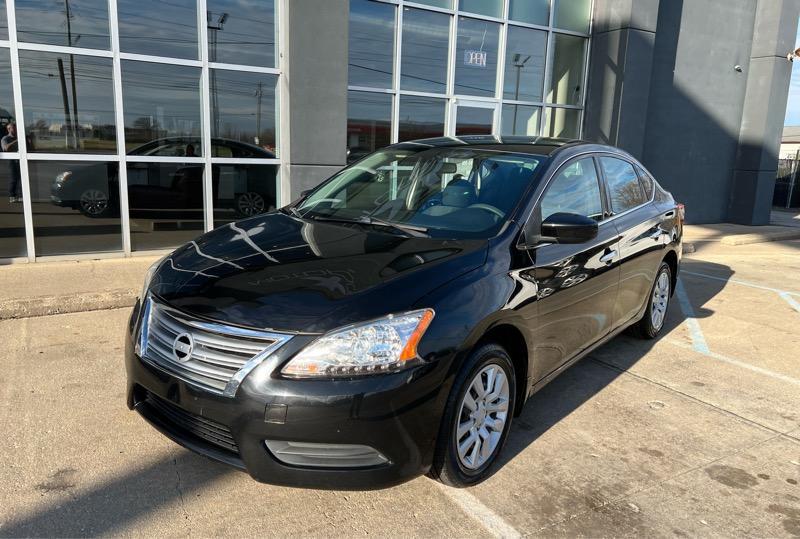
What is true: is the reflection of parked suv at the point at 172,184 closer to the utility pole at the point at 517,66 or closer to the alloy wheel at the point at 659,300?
the utility pole at the point at 517,66

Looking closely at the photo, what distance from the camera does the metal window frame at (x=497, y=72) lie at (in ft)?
32.4

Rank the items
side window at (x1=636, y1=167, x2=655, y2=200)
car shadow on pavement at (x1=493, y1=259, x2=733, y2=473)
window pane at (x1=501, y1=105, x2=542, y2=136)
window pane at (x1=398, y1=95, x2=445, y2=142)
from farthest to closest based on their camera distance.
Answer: window pane at (x1=501, y1=105, x2=542, y2=136) < window pane at (x1=398, y1=95, x2=445, y2=142) < side window at (x1=636, y1=167, x2=655, y2=200) < car shadow on pavement at (x1=493, y1=259, x2=733, y2=473)

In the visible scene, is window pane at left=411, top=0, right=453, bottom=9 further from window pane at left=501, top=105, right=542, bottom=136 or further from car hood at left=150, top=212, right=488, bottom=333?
car hood at left=150, top=212, right=488, bottom=333

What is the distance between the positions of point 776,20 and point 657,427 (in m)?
13.9

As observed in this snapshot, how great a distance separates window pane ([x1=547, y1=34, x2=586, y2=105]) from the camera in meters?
12.1

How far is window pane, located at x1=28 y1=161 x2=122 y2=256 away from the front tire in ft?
20.8

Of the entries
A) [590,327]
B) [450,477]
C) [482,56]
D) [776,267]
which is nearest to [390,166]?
[590,327]

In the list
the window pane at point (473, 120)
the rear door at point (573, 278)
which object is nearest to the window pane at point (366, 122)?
the window pane at point (473, 120)

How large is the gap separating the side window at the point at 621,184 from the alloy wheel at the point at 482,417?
2.02 m

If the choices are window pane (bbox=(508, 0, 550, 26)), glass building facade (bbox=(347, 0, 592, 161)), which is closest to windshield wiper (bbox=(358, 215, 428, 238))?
glass building facade (bbox=(347, 0, 592, 161))

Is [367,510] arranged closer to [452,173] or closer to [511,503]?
[511,503]

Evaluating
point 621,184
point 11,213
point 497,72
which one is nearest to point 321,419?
point 621,184

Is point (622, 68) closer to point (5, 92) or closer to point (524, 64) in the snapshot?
point (524, 64)

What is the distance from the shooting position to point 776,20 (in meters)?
13.8
